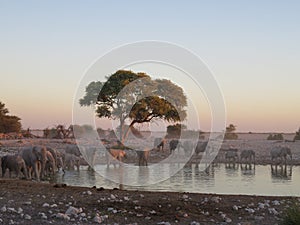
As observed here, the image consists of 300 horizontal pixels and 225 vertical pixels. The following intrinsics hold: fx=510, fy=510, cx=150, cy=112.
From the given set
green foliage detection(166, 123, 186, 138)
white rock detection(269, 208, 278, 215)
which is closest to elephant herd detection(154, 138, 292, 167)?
green foliage detection(166, 123, 186, 138)

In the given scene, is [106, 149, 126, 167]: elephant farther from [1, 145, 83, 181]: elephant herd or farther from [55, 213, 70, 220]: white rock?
[55, 213, 70, 220]: white rock

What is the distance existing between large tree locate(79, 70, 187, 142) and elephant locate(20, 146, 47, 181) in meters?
22.9

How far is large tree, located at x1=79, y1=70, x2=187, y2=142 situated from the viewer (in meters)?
45.7

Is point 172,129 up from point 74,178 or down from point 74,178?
up

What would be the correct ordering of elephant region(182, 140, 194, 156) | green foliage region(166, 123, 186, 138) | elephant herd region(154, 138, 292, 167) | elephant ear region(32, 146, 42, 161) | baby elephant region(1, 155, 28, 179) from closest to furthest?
1. baby elephant region(1, 155, 28, 179)
2. elephant ear region(32, 146, 42, 161)
3. elephant herd region(154, 138, 292, 167)
4. elephant region(182, 140, 194, 156)
5. green foliage region(166, 123, 186, 138)

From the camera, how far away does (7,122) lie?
205ft

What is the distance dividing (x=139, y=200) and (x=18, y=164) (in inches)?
392

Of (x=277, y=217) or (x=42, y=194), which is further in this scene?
(x=42, y=194)

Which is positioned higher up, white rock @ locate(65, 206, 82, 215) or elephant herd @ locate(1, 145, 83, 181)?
elephant herd @ locate(1, 145, 83, 181)

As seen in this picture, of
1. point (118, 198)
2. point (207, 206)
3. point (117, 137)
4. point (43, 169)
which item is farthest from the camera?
point (117, 137)

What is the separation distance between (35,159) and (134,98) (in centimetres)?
2406

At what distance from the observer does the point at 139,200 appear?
1223cm

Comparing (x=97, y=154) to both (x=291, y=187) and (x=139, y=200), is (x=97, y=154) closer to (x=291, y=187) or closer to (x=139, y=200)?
(x=291, y=187)

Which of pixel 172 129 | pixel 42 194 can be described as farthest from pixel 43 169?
pixel 172 129
